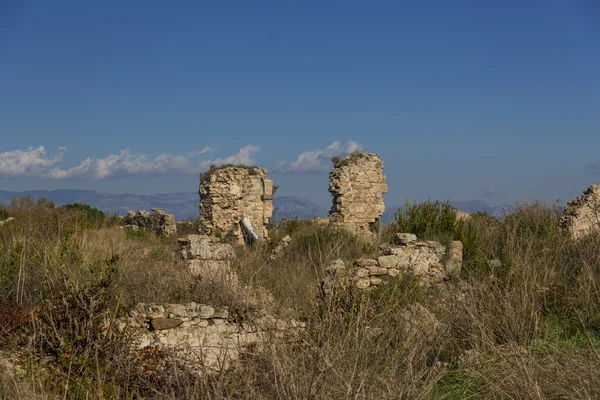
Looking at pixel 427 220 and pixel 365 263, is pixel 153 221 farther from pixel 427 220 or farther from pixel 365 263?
pixel 365 263

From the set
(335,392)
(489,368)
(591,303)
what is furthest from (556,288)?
(335,392)

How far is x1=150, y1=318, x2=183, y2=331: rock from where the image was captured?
6.14m

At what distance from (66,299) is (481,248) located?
8.12 metres

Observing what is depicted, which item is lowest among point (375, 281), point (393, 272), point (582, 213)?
point (375, 281)

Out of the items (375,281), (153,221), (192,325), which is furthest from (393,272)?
(153,221)

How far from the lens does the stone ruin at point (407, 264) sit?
883cm

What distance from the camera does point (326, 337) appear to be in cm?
535

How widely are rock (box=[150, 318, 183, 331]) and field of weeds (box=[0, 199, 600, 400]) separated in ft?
1.05

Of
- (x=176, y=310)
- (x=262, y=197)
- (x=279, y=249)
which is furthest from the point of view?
(x=262, y=197)

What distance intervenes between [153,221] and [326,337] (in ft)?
56.0

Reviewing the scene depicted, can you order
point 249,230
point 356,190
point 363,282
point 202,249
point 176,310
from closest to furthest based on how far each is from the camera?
1. point 176,310
2. point 363,282
3. point 202,249
4. point 249,230
5. point 356,190

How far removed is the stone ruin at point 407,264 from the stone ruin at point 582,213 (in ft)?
13.8

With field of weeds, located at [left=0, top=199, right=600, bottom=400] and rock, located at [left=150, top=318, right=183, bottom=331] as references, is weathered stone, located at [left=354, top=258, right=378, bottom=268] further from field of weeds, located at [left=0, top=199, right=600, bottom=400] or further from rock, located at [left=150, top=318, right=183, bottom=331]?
rock, located at [left=150, top=318, right=183, bottom=331]

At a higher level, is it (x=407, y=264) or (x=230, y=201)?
(x=230, y=201)
